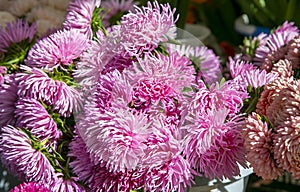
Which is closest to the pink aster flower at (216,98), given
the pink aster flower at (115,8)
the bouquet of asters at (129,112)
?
the bouquet of asters at (129,112)

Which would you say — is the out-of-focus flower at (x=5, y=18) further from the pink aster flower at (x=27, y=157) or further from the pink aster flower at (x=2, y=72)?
the pink aster flower at (x=27, y=157)

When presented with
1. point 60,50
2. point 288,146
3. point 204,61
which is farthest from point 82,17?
point 288,146

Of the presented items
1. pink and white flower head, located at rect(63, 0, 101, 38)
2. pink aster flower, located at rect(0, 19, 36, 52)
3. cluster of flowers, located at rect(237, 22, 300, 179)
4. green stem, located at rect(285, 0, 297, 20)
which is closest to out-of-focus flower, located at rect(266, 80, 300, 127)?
cluster of flowers, located at rect(237, 22, 300, 179)

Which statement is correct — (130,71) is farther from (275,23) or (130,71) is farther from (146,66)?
(275,23)

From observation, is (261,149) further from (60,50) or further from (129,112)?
(60,50)

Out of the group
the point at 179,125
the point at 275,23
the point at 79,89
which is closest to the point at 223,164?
the point at 179,125

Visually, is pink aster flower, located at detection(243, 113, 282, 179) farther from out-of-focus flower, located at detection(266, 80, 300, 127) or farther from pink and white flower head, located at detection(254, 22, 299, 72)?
pink and white flower head, located at detection(254, 22, 299, 72)
